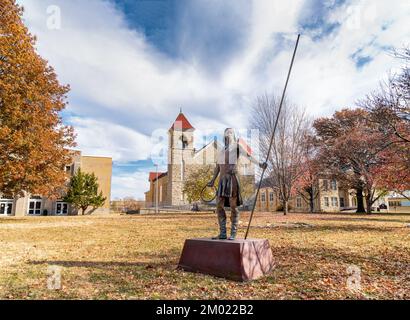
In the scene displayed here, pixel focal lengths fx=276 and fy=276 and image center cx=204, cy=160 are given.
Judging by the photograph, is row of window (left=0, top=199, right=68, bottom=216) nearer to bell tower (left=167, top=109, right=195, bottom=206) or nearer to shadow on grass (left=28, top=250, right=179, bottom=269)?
bell tower (left=167, top=109, right=195, bottom=206)

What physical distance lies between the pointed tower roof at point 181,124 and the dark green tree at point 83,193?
68.4 ft

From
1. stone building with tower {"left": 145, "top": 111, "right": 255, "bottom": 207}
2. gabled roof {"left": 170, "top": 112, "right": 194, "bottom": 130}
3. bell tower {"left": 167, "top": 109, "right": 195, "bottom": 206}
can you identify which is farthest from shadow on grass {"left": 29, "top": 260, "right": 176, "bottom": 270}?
gabled roof {"left": 170, "top": 112, "right": 194, "bottom": 130}

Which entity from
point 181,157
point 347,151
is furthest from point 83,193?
point 347,151

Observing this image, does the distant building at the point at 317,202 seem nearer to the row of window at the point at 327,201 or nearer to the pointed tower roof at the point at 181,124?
the row of window at the point at 327,201

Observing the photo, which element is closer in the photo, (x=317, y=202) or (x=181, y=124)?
(x=317, y=202)

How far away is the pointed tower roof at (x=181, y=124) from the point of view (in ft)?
196

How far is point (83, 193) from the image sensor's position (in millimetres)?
44250

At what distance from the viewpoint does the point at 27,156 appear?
18.5 meters

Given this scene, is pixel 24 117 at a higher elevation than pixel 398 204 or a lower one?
higher

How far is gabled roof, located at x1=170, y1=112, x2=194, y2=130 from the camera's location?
59.8 meters

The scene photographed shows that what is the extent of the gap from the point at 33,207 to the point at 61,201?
3992 mm

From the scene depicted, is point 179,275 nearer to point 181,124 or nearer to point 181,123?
point 181,124

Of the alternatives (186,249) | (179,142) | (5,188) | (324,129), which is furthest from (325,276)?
(179,142)

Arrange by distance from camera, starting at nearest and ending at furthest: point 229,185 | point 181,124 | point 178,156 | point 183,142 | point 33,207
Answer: point 229,185, point 33,207, point 178,156, point 183,142, point 181,124
